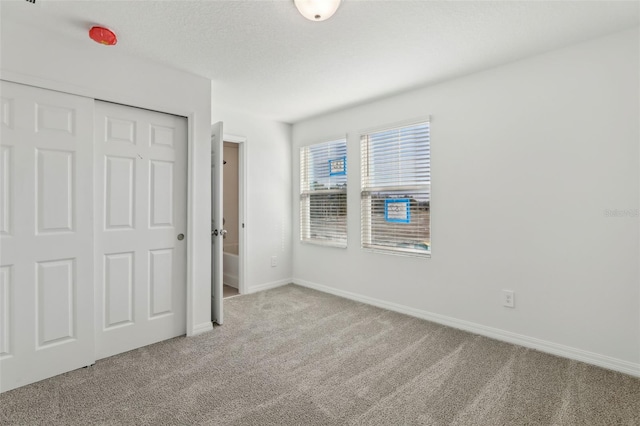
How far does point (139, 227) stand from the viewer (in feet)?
8.98

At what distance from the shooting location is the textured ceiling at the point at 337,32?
79.6 inches

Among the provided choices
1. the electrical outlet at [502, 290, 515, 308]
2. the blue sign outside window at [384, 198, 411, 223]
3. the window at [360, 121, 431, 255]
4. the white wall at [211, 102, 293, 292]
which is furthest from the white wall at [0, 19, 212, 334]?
the electrical outlet at [502, 290, 515, 308]

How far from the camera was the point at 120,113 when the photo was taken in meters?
2.63

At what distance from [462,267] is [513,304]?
0.51 m

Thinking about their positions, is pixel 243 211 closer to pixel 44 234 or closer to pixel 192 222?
pixel 192 222

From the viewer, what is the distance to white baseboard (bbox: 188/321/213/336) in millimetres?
2994

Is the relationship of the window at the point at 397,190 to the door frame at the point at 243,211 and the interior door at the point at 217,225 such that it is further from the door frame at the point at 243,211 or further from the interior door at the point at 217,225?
the interior door at the point at 217,225

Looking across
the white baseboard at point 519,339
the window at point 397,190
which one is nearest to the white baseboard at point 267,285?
the white baseboard at point 519,339

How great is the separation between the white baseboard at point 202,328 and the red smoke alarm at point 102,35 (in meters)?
2.42

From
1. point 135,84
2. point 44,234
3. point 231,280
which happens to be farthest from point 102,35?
point 231,280

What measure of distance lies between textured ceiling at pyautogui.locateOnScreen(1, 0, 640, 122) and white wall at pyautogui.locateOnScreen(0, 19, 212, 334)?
0.09m

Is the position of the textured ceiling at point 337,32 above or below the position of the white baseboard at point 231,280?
above

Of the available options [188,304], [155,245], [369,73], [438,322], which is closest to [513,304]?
[438,322]

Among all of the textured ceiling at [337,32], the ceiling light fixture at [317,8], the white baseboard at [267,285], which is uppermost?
the textured ceiling at [337,32]
